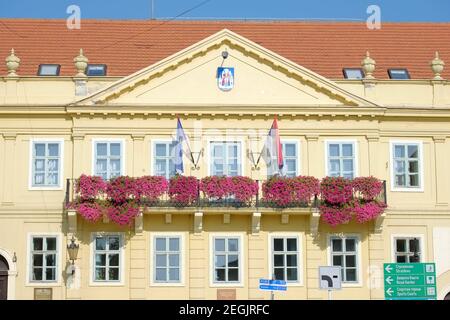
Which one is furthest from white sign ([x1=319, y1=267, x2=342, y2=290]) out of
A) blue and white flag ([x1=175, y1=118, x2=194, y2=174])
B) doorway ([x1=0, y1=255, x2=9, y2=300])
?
doorway ([x1=0, y1=255, x2=9, y2=300])

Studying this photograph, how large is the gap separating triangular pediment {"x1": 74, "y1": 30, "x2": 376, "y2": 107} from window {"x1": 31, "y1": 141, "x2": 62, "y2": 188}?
2.11 meters

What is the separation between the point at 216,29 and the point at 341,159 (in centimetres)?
802

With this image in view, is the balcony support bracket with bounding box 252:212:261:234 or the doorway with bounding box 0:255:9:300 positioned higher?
the balcony support bracket with bounding box 252:212:261:234

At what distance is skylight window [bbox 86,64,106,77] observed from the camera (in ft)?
95.0

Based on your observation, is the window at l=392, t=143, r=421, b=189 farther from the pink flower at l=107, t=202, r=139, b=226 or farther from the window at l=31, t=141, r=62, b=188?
the window at l=31, t=141, r=62, b=188

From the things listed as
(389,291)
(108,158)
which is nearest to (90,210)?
(108,158)

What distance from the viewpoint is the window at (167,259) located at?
87.1ft

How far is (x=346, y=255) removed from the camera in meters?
27.0

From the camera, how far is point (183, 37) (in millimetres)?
31797

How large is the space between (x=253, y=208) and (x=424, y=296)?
590cm

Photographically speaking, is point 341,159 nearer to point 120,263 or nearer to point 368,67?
point 368,67

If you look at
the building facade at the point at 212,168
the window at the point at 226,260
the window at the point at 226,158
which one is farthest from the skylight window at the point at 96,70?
the window at the point at 226,260

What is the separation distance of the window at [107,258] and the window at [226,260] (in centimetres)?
293
